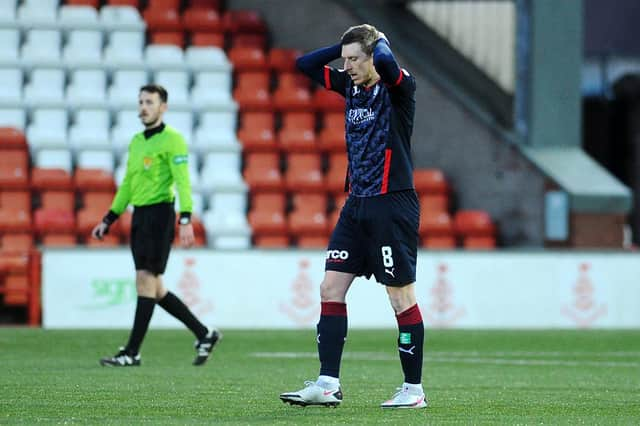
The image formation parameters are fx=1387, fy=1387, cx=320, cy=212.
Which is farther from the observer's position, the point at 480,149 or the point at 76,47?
the point at 76,47

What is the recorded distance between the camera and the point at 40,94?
19109 millimetres

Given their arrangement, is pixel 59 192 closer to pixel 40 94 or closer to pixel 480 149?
pixel 40 94

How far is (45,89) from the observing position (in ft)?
63.2

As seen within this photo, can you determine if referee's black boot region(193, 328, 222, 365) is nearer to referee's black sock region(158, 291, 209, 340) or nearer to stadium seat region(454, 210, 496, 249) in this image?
referee's black sock region(158, 291, 209, 340)

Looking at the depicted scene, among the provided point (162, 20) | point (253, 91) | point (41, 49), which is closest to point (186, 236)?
point (253, 91)

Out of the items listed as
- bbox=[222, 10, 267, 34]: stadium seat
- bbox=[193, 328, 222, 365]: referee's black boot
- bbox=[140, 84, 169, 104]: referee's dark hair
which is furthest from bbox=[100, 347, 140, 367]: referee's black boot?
bbox=[222, 10, 267, 34]: stadium seat

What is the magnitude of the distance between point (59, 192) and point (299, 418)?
11.7 m

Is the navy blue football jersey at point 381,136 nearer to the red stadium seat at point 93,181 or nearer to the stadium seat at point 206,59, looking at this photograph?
the red stadium seat at point 93,181

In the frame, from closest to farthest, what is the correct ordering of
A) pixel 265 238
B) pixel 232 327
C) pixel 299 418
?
pixel 299 418, pixel 232 327, pixel 265 238

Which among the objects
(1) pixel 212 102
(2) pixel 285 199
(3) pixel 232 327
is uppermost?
(1) pixel 212 102

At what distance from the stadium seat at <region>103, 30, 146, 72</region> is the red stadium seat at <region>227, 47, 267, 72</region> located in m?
1.32

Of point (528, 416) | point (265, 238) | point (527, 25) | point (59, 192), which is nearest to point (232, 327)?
point (265, 238)

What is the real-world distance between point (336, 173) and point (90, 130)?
3381 mm

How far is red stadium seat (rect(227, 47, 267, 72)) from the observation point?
19.8 meters
